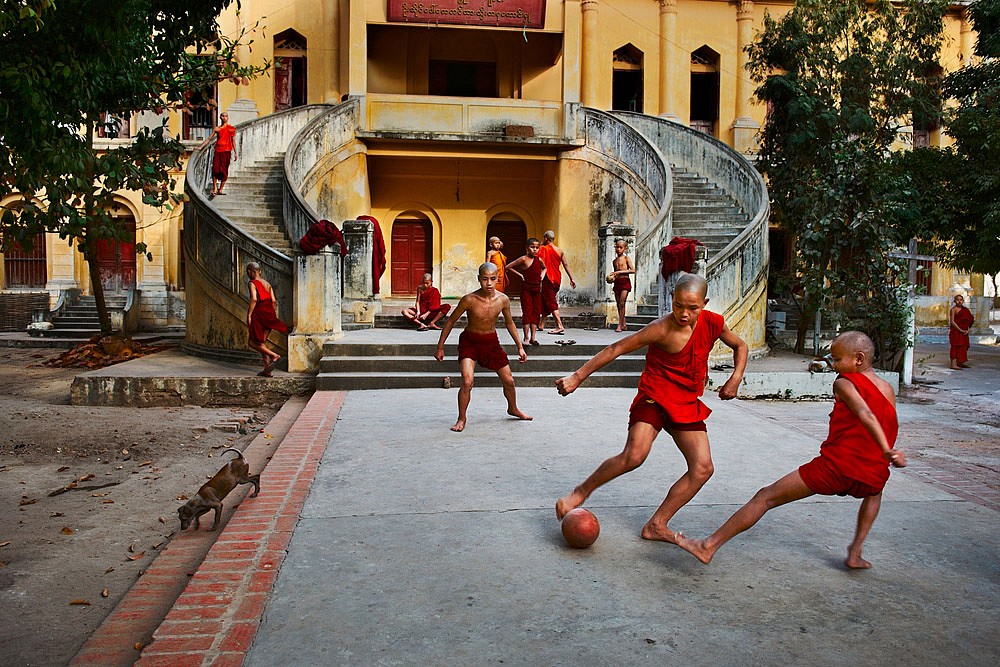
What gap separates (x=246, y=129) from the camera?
1911 centimetres

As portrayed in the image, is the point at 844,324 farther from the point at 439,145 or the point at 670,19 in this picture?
the point at 670,19

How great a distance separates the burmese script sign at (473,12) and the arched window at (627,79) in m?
5.12

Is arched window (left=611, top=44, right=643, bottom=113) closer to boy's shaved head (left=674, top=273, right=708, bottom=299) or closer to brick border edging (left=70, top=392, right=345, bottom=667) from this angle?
brick border edging (left=70, top=392, right=345, bottom=667)

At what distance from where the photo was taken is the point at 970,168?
706 inches

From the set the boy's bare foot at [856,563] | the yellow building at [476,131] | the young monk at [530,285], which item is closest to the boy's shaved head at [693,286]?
the boy's bare foot at [856,563]

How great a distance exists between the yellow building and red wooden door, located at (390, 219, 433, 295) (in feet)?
0.14

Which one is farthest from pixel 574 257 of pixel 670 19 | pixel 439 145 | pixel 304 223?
pixel 670 19

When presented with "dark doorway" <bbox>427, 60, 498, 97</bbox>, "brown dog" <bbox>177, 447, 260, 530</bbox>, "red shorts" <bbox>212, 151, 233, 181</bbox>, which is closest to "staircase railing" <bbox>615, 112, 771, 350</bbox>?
"brown dog" <bbox>177, 447, 260, 530</bbox>

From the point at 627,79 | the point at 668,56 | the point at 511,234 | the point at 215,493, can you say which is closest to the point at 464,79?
the point at 511,234

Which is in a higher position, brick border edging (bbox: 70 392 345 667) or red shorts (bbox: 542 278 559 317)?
red shorts (bbox: 542 278 559 317)

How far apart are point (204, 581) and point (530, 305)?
363 inches

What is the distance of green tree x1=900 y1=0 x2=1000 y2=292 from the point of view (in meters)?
17.2

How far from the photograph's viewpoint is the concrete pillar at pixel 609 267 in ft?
51.2

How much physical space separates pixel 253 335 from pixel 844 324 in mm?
9619
